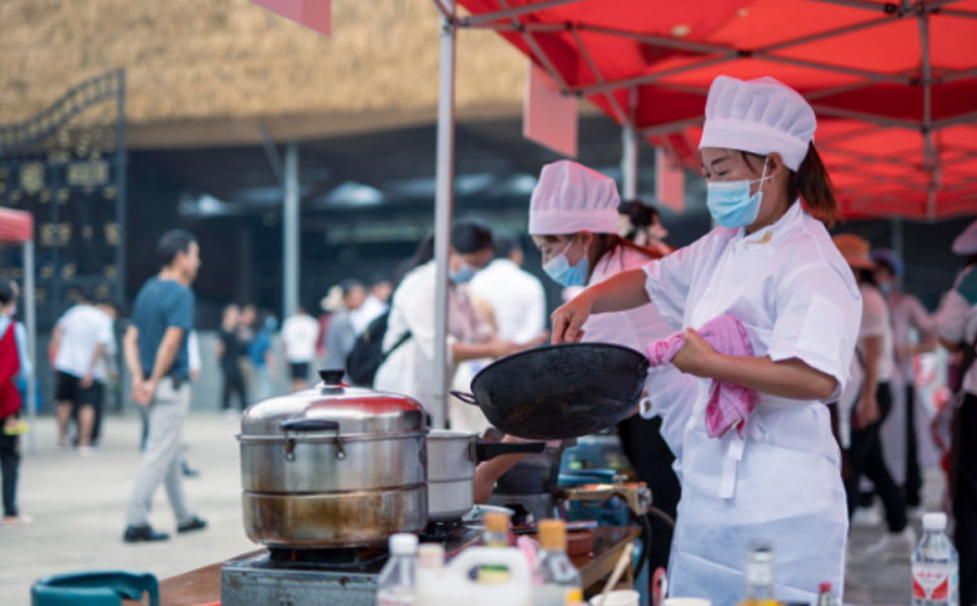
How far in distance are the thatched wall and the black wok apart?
11.8 meters

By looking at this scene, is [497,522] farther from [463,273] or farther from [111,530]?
[111,530]

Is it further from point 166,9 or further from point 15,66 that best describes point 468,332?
point 15,66

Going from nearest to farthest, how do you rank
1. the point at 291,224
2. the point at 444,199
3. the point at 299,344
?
the point at 444,199
the point at 299,344
the point at 291,224

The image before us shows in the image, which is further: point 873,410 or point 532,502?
point 873,410

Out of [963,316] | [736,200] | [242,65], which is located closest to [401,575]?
[736,200]

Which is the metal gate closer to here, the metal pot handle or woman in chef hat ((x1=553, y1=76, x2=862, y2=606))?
woman in chef hat ((x1=553, y1=76, x2=862, y2=606))

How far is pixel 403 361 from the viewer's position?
175 inches

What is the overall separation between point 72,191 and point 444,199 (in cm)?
1316

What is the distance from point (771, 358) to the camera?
178 centimetres

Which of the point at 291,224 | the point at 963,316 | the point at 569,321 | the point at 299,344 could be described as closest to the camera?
the point at 569,321

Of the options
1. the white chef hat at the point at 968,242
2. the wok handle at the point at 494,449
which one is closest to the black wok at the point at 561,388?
the wok handle at the point at 494,449

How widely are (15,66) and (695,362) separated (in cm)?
1701

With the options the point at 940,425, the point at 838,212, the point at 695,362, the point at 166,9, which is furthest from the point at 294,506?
the point at 166,9

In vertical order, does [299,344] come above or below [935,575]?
above
